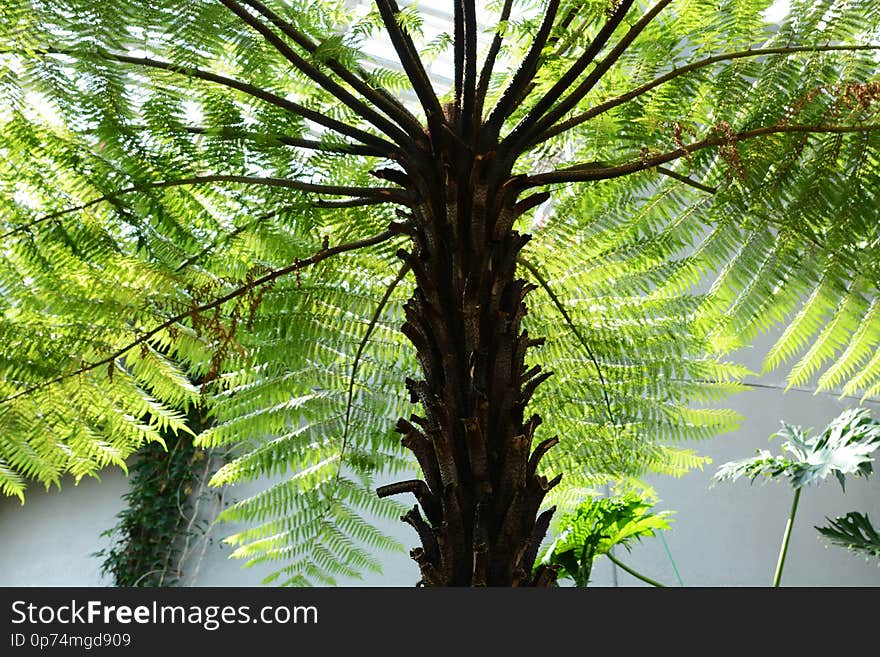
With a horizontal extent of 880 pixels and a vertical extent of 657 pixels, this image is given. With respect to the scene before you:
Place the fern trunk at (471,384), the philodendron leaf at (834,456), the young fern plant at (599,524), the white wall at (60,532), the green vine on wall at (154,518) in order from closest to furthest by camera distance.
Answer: the fern trunk at (471,384) < the young fern plant at (599,524) < the philodendron leaf at (834,456) < the green vine on wall at (154,518) < the white wall at (60,532)

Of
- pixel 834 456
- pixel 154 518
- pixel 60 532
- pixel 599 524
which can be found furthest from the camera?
pixel 60 532

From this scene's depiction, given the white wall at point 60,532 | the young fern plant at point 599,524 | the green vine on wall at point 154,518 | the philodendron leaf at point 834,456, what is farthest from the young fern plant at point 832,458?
the white wall at point 60,532

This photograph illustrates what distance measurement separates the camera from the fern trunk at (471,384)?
1.03 m

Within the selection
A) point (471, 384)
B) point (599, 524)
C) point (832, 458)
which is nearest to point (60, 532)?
point (599, 524)

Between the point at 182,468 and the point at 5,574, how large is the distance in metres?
1.51

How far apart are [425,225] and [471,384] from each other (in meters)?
0.29

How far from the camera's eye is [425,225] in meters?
1.28

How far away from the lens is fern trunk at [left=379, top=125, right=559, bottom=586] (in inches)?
40.5

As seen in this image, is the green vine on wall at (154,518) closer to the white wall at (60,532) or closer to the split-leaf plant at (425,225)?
the white wall at (60,532)

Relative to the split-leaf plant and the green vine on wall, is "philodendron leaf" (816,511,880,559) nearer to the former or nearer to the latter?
the split-leaf plant

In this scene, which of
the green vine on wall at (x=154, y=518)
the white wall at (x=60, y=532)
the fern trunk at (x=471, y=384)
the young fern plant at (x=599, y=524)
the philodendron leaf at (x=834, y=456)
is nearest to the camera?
the fern trunk at (x=471, y=384)

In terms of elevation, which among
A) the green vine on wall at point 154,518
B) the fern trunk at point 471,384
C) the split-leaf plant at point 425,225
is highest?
the green vine on wall at point 154,518

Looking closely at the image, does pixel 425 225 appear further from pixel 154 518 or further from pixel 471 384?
pixel 154 518

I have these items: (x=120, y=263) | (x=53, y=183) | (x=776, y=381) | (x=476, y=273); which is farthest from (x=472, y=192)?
(x=776, y=381)
